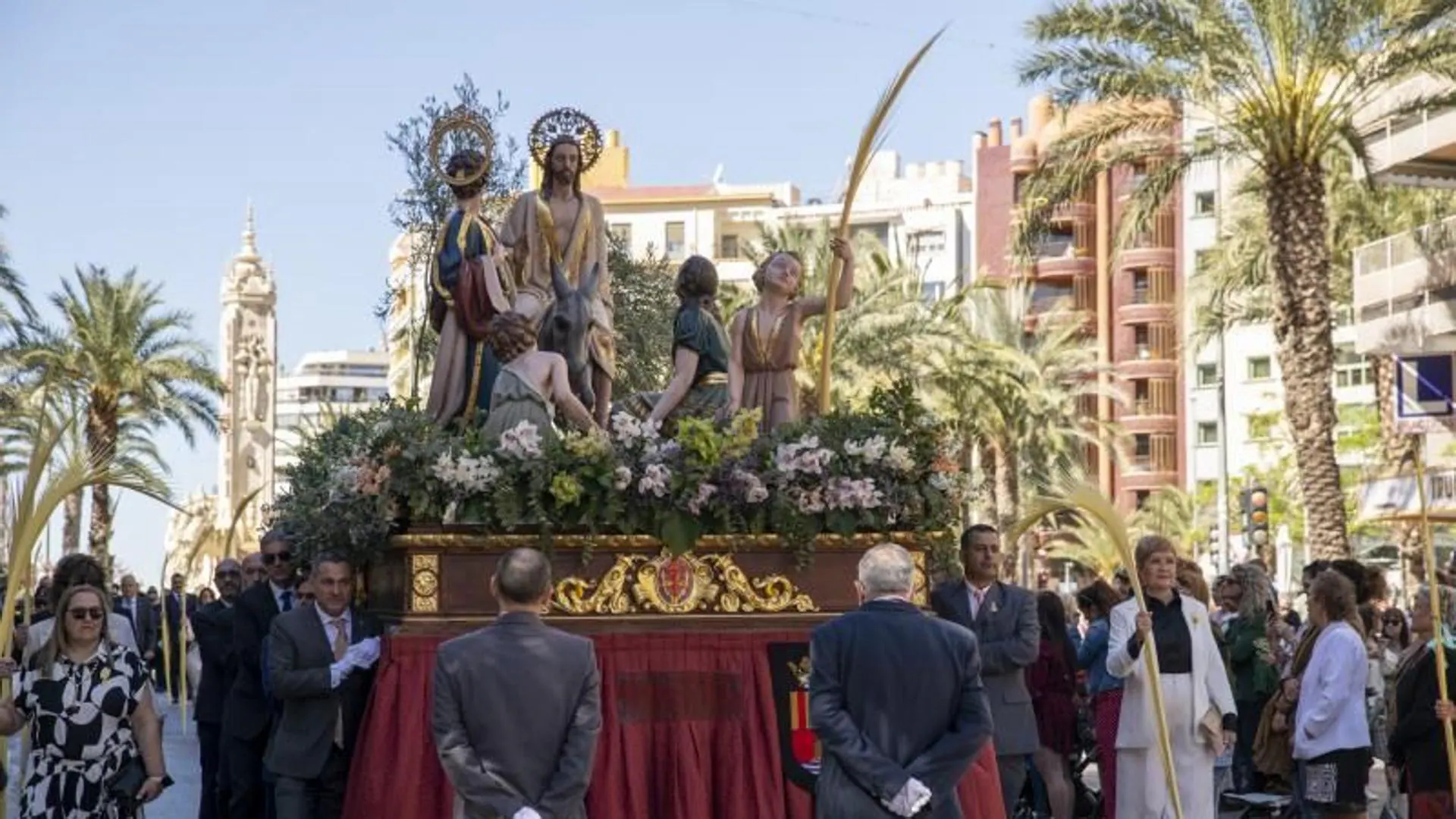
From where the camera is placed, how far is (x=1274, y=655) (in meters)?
19.3

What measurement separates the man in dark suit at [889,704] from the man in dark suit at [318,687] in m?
3.89

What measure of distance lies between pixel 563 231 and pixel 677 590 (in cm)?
313

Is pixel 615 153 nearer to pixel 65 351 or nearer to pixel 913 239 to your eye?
pixel 913 239

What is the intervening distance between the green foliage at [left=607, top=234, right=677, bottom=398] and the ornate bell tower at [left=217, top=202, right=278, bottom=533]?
76.5 m

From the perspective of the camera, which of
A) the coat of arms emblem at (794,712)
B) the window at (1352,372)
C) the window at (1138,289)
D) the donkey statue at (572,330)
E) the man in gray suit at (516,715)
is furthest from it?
the window at (1138,289)

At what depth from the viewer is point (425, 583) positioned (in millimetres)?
12523

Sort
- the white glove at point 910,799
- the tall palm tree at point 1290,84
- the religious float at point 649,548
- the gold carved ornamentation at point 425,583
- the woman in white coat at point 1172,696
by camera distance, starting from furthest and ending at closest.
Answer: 1. the tall palm tree at point 1290,84
2. the woman in white coat at point 1172,696
3. the gold carved ornamentation at point 425,583
4. the religious float at point 649,548
5. the white glove at point 910,799

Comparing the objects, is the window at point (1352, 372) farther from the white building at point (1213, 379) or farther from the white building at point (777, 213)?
the white building at point (777, 213)

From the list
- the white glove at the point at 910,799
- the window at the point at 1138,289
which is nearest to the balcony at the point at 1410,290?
the white glove at the point at 910,799

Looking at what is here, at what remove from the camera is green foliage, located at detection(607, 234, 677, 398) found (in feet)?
107

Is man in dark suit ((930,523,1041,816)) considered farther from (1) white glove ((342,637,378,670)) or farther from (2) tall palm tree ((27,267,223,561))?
(2) tall palm tree ((27,267,223,561))

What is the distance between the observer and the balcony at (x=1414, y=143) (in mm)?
40625

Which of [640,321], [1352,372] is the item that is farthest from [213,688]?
[1352,372]

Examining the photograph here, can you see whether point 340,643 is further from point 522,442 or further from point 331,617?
point 522,442
